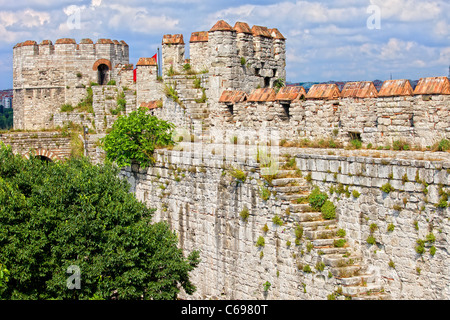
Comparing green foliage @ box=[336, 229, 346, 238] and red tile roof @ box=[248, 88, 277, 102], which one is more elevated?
Result: red tile roof @ box=[248, 88, 277, 102]

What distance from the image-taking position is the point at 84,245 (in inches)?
472

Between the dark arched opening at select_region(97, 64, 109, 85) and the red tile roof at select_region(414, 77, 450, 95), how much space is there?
23.2 m

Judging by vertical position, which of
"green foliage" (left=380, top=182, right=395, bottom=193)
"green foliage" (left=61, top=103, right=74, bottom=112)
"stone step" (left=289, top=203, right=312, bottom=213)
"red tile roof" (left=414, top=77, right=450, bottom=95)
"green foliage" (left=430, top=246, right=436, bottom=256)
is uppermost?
"green foliage" (left=61, top=103, right=74, bottom=112)

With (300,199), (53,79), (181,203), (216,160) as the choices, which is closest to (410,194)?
(300,199)

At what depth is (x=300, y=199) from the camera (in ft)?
37.5

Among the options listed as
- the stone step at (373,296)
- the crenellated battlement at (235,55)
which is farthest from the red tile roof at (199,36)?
the stone step at (373,296)

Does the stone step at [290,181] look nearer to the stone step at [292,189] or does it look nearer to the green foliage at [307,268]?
the stone step at [292,189]

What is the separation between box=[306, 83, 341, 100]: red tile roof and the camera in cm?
1256

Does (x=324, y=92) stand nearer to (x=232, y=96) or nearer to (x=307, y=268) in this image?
(x=232, y=96)

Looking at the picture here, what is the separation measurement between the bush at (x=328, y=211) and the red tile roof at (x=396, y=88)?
7.51ft

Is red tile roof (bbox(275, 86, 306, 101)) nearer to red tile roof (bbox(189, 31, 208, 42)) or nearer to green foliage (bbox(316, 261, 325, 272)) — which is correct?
green foliage (bbox(316, 261, 325, 272))

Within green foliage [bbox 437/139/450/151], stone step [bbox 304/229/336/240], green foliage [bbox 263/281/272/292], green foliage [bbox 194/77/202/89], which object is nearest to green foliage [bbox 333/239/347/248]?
stone step [bbox 304/229/336/240]

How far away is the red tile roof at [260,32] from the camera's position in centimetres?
1730

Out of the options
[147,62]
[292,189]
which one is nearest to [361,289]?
[292,189]
